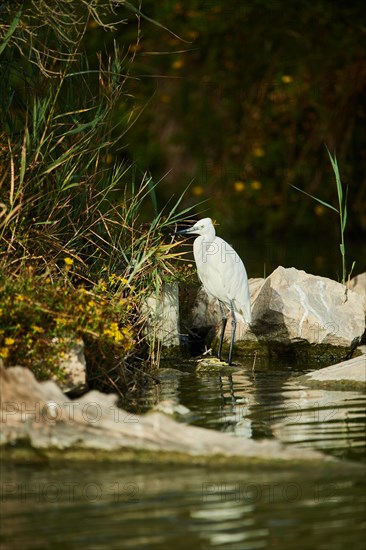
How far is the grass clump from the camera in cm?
741

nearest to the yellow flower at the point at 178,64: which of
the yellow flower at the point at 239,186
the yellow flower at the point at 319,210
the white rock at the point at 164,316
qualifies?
the yellow flower at the point at 239,186

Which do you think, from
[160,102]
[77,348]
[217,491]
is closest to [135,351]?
[77,348]

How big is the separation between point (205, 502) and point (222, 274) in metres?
4.44

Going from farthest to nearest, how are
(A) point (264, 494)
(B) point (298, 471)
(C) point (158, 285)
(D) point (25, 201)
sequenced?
(C) point (158, 285) → (D) point (25, 201) → (B) point (298, 471) → (A) point (264, 494)

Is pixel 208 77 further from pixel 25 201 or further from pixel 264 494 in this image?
pixel 264 494

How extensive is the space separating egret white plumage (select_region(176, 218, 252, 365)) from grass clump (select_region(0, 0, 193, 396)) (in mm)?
382

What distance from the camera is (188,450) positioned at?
5668 mm

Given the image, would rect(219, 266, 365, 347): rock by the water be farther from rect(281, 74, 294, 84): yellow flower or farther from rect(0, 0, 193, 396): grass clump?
rect(281, 74, 294, 84): yellow flower

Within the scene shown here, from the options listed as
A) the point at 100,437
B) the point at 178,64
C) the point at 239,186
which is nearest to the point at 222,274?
the point at 100,437

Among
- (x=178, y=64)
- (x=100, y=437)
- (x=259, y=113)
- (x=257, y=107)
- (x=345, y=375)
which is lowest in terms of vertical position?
(x=100, y=437)

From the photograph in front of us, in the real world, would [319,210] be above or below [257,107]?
below

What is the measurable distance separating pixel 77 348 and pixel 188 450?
1779 millimetres

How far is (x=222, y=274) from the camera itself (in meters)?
9.37

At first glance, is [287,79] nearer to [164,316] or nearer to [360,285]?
[360,285]
